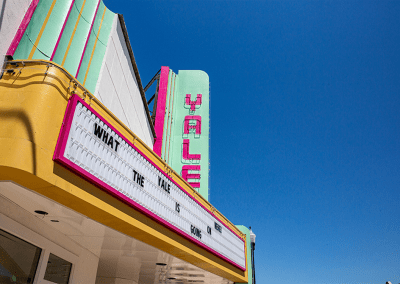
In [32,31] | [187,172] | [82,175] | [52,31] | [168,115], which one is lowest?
[82,175]

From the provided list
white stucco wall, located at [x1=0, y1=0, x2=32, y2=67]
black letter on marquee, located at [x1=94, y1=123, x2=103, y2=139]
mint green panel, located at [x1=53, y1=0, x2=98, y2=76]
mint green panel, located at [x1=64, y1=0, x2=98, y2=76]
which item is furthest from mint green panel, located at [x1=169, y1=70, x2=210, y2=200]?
white stucco wall, located at [x1=0, y1=0, x2=32, y2=67]

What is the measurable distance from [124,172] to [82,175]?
153cm

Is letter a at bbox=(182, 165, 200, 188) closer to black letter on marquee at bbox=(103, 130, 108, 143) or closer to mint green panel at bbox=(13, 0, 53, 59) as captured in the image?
mint green panel at bbox=(13, 0, 53, 59)

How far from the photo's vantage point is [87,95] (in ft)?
21.2

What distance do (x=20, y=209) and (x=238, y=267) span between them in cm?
1071

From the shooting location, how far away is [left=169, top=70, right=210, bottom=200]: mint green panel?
22.0 m

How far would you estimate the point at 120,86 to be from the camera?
12531mm

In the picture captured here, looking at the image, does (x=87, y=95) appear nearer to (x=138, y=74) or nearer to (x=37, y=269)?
(x=37, y=269)

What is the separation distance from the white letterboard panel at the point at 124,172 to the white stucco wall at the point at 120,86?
338 cm

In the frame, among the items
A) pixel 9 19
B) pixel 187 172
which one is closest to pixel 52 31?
pixel 9 19

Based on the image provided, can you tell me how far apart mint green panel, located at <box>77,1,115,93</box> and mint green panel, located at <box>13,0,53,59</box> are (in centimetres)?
184

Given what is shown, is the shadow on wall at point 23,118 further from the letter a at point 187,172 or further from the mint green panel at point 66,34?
the letter a at point 187,172

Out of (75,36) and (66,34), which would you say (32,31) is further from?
(75,36)

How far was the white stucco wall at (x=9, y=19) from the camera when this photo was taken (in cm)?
637
